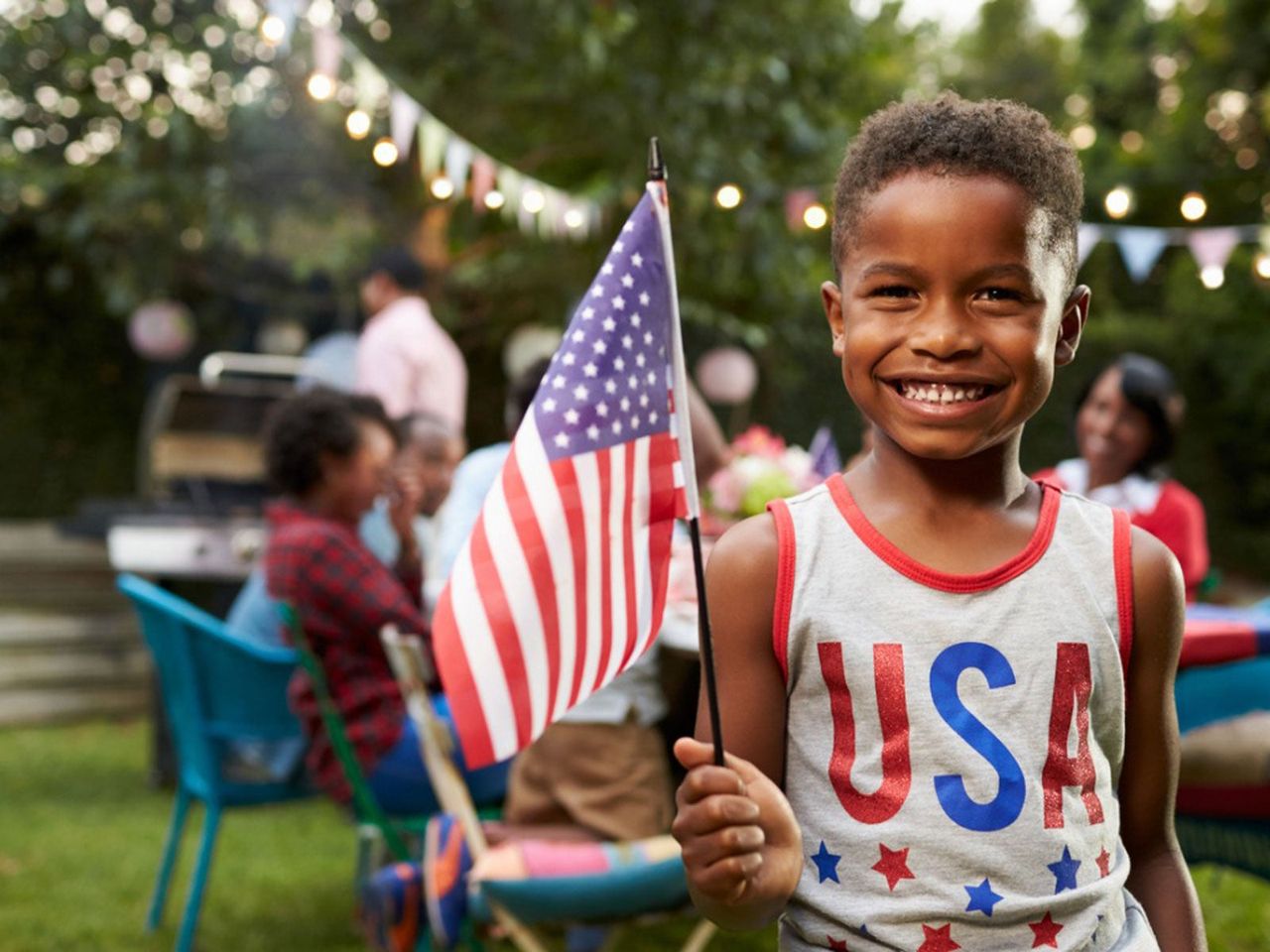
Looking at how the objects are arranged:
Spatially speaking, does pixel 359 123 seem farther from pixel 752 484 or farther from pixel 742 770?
pixel 742 770

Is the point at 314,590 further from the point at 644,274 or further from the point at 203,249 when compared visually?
the point at 203,249

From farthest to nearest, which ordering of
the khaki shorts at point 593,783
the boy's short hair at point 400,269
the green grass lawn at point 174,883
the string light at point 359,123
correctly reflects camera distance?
the boy's short hair at point 400,269 → the string light at point 359,123 → the green grass lawn at point 174,883 → the khaki shorts at point 593,783

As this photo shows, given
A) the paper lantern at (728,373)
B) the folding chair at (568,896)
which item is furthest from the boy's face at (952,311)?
the paper lantern at (728,373)

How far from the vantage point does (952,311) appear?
1.29 m

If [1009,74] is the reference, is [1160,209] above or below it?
below

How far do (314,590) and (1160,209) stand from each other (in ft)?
42.9

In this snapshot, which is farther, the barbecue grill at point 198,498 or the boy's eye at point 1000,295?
the barbecue grill at point 198,498

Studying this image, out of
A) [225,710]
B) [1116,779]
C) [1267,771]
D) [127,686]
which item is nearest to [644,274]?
[1116,779]

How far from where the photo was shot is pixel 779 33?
8961mm

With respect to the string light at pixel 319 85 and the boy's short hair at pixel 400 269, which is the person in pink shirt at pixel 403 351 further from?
the string light at pixel 319 85

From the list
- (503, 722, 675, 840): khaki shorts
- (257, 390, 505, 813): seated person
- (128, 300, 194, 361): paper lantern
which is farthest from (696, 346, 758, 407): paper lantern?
(503, 722, 675, 840): khaki shorts

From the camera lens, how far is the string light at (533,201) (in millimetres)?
6672

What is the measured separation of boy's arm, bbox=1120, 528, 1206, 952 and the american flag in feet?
1.42

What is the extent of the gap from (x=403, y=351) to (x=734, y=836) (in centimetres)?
509
